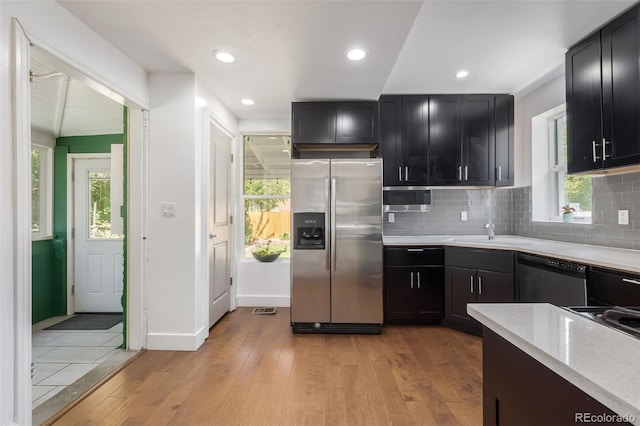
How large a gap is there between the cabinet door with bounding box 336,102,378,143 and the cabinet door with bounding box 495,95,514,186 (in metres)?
1.42

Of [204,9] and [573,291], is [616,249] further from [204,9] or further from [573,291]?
[204,9]

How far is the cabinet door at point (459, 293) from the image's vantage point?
10.3 feet

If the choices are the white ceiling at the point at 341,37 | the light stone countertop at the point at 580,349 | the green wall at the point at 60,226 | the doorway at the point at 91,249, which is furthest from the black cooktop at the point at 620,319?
the green wall at the point at 60,226

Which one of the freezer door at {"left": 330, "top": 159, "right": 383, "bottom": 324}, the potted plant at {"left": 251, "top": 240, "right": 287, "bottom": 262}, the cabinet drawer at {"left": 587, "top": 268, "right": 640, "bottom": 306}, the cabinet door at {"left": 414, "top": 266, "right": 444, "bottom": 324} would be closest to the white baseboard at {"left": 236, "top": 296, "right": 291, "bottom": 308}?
the potted plant at {"left": 251, "top": 240, "right": 287, "bottom": 262}

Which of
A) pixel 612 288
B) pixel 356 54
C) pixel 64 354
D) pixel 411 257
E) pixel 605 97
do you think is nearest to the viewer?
pixel 612 288

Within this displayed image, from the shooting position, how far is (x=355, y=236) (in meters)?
3.21

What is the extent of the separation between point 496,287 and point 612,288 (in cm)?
111

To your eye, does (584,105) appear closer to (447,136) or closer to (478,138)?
(478,138)

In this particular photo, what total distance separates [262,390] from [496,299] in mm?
2271

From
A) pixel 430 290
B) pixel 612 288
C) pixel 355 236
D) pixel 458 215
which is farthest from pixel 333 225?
pixel 612 288

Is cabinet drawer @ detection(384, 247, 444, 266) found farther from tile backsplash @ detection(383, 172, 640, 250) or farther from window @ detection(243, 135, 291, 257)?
window @ detection(243, 135, 291, 257)

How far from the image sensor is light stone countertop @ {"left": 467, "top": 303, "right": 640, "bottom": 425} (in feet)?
1.69

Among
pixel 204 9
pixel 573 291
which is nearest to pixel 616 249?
pixel 573 291

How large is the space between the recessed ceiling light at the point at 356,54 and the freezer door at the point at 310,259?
3.49 ft
